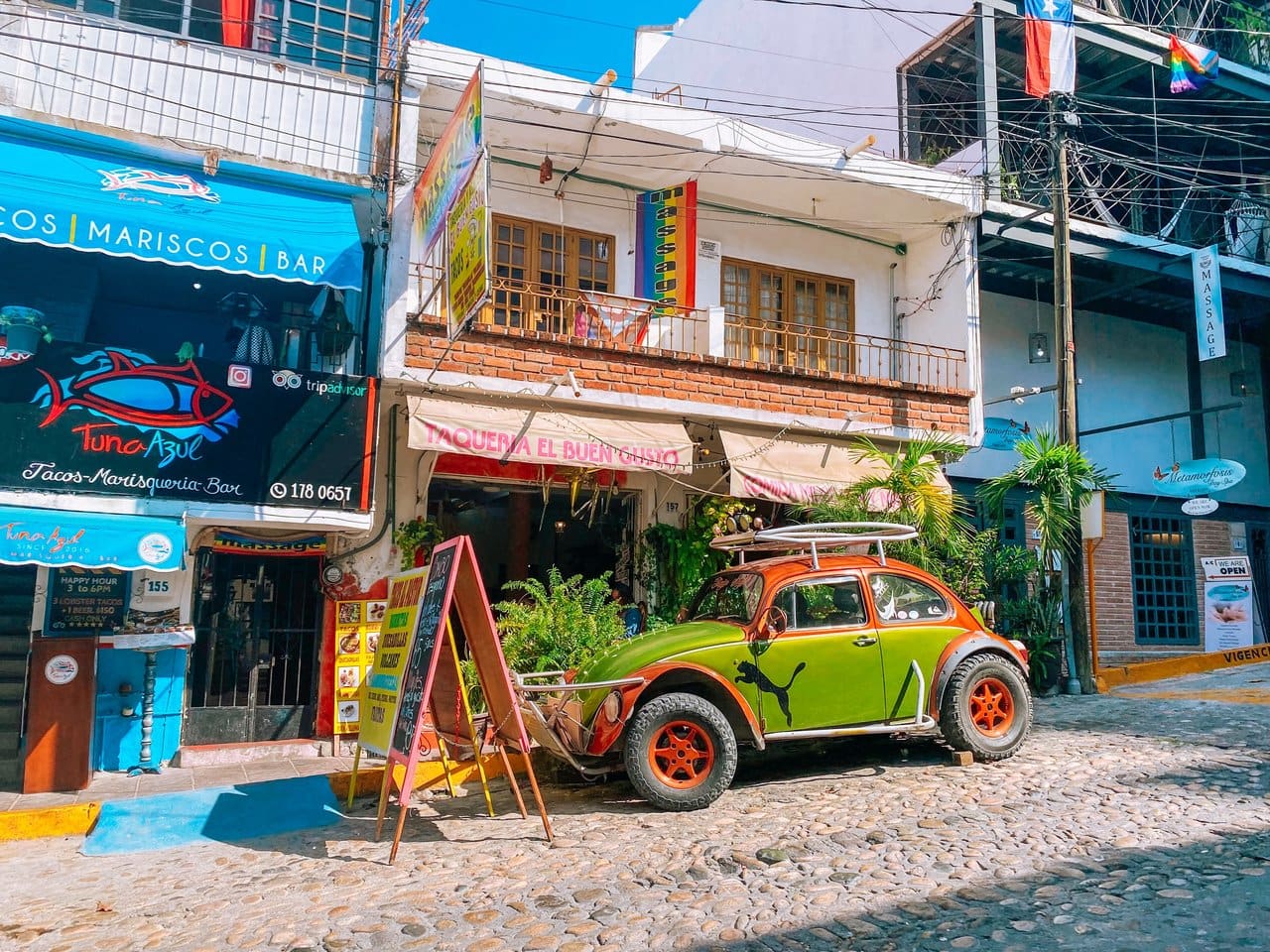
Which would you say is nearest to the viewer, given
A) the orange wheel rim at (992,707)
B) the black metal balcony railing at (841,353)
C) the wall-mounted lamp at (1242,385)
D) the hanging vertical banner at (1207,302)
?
the orange wheel rim at (992,707)

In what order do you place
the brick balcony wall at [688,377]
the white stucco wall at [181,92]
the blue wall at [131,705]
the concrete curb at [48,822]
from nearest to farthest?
the concrete curb at [48,822] → the blue wall at [131,705] → the white stucco wall at [181,92] → the brick balcony wall at [688,377]

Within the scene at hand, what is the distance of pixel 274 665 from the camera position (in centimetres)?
1044

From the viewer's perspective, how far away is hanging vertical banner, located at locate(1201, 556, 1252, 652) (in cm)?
1656

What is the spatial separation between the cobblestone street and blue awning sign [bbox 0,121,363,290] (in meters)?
5.20

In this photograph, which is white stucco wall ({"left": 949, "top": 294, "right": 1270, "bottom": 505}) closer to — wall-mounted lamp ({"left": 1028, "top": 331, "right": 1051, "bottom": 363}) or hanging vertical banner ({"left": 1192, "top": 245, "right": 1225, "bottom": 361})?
wall-mounted lamp ({"left": 1028, "top": 331, "right": 1051, "bottom": 363})

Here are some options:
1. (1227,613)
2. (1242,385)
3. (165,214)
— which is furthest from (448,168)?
(1242,385)

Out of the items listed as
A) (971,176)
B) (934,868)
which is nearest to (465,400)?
(934,868)

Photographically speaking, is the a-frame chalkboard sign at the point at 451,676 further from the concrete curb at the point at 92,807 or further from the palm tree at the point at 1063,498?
the palm tree at the point at 1063,498

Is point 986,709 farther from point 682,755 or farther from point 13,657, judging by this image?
point 13,657

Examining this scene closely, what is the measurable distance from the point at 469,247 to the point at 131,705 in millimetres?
5746

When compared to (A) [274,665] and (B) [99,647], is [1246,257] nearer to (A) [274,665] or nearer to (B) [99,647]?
(A) [274,665]

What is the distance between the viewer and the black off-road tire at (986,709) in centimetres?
755

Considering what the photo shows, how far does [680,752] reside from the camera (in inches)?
270

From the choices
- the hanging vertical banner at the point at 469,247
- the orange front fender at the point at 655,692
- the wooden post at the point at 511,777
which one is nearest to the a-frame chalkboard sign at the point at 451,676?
the wooden post at the point at 511,777
